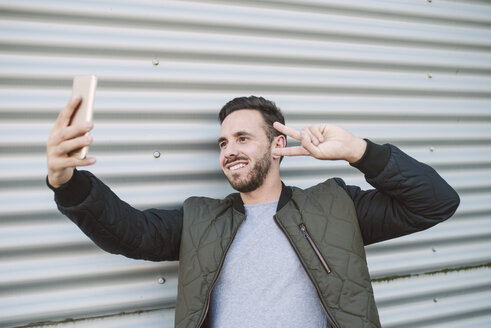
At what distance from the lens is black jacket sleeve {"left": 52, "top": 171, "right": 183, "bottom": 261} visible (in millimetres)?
1426

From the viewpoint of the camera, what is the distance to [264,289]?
174cm

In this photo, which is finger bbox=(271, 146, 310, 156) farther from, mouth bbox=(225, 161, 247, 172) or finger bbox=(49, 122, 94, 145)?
finger bbox=(49, 122, 94, 145)

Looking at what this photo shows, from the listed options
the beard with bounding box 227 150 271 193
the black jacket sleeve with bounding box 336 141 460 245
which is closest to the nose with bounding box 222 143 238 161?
the beard with bounding box 227 150 271 193

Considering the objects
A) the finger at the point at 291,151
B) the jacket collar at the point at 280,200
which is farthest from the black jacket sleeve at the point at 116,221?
the finger at the point at 291,151

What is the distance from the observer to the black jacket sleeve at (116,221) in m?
1.43

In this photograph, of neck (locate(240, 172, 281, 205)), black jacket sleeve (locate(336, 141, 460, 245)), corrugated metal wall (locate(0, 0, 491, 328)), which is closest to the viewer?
black jacket sleeve (locate(336, 141, 460, 245))

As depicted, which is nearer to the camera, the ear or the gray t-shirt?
the gray t-shirt

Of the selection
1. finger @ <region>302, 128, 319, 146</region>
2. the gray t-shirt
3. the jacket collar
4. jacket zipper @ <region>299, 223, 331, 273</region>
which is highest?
finger @ <region>302, 128, 319, 146</region>

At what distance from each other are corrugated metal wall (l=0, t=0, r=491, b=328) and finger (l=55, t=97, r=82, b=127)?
750 millimetres

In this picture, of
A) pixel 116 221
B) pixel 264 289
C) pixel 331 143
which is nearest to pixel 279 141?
pixel 331 143

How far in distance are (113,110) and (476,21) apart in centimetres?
319

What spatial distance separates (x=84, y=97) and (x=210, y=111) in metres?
1.04

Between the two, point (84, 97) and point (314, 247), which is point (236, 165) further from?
point (84, 97)

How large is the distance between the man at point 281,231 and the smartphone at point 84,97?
306 millimetres
